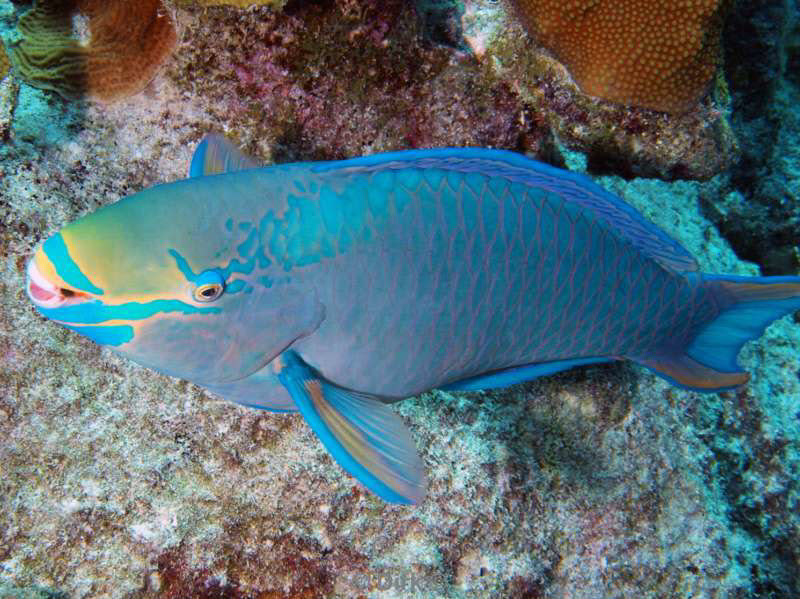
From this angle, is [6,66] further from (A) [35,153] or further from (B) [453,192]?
(B) [453,192]

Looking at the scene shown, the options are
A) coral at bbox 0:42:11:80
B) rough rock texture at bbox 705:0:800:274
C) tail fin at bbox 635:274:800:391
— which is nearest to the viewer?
tail fin at bbox 635:274:800:391

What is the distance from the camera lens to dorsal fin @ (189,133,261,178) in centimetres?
188

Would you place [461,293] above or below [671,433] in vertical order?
above

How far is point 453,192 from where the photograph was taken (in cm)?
170

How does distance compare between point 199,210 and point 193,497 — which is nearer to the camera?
point 199,210

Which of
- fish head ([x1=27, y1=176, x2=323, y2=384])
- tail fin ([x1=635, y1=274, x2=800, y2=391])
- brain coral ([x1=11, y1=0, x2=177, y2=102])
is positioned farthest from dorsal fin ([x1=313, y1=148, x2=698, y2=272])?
brain coral ([x1=11, y1=0, x2=177, y2=102])

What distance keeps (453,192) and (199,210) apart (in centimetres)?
78

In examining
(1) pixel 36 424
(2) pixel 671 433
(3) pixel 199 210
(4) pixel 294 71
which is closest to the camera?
(3) pixel 199 210

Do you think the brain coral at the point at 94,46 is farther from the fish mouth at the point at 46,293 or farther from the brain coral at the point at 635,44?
the brain coral at the point at 635,44

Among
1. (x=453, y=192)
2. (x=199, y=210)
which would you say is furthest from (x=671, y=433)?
(x=199, y=210)

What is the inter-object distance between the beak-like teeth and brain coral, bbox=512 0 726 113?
9.11 ft

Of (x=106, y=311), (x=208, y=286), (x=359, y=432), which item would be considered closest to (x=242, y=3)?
(x=208, y=286)

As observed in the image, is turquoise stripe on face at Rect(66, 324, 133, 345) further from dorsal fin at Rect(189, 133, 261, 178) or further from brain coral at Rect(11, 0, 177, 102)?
brain coral at Rect(11, 0, 177, 102)

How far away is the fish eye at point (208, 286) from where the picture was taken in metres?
1.47
